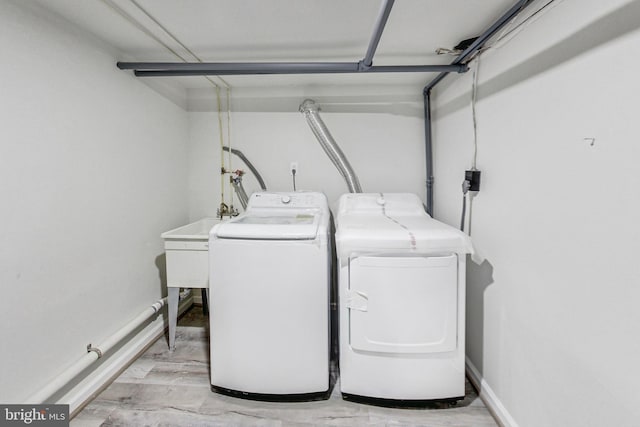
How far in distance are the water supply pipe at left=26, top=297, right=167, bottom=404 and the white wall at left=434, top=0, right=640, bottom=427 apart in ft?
7.14

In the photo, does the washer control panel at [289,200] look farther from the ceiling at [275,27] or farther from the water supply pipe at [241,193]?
the ceiling at [275,27]

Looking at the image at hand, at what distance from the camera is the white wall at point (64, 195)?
125 cm

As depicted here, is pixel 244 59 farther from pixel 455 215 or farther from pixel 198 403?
pixel 198 403

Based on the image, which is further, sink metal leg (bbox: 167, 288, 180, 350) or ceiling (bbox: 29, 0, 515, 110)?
sink metal leg (bbox: 167, 288, 180, 350)

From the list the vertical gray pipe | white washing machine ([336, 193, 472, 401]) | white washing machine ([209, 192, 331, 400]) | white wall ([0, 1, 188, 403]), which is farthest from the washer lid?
the vertical gray pipe

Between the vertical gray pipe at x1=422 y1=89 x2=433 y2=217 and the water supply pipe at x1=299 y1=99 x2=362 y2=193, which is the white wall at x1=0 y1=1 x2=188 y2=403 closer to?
the water supply pipe at x1=299 y1=99 x2=362 y2=193

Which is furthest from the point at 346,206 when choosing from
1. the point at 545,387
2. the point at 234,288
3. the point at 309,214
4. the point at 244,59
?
the point at 545,387

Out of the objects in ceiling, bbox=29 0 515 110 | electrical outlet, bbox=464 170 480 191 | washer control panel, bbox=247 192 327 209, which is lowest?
washer control panel, bbox=247 192 327 209

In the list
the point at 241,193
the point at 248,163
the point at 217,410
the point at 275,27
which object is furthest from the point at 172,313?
the point at 275,27

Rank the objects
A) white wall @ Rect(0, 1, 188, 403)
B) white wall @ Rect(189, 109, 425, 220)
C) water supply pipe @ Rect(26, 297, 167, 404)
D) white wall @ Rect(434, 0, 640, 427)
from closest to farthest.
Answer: white wall @ Rect(434, 0, 640, 427) → white wall @ Rect(0, 1, 188, 403) → water supply pipe @ Rect(26, 297, 167, 404) → white wall @ Rect(189, 109, 425, 220)

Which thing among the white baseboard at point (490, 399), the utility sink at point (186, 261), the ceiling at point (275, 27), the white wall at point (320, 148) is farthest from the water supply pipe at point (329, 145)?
the white baseboard at point (490, 399)

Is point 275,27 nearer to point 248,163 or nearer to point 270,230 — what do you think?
point 270,230

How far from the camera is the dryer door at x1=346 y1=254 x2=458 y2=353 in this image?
1.49 metres

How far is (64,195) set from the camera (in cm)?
148
